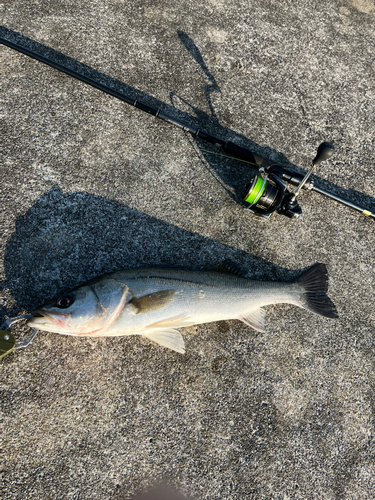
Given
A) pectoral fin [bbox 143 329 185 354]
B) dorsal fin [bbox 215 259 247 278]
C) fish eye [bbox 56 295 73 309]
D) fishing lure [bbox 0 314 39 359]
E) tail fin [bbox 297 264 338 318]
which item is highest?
tail fin [bbox 297 264 338 318]

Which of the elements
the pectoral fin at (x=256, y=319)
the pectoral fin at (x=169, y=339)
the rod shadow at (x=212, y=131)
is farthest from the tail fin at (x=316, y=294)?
the pectoral fin at (x=169, y=339)

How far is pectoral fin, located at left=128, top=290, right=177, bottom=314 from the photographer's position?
8.99 feet

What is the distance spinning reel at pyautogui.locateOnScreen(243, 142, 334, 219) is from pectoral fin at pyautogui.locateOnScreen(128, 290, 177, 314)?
137cm

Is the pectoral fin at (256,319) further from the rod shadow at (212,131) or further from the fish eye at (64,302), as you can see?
the fish eye at (64,302)

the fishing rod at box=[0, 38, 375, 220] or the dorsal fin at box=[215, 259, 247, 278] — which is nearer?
the dorsal fin at box=[215, 259, 247, 278]

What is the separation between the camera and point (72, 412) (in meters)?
2.83

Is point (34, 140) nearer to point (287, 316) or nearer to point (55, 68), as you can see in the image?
point (55, 68)

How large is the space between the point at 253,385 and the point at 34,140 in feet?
11.4

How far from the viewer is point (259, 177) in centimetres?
321

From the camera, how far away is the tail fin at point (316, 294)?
10.8 ft

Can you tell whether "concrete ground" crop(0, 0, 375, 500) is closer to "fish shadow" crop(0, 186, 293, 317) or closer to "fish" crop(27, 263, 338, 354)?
"fish shadow" crop(0, 186, 293, 317)

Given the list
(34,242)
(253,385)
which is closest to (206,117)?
(34,242)

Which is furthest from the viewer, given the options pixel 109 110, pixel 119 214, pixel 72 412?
pixel 109 110

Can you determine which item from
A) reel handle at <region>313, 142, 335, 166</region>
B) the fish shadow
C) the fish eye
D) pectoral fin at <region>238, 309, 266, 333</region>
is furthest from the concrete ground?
reel handle at <region>313, 142, 335, 166</region>
